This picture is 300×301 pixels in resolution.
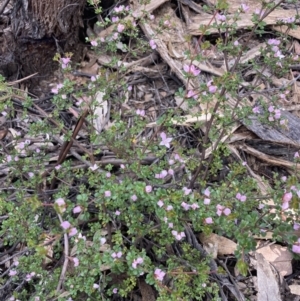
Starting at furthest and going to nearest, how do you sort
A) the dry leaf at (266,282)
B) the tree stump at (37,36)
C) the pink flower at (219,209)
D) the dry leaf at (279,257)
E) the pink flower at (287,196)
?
the tree stump at (37,36)
the dry leaf at (279,257)
the dry leaf at (266,282)
the pink flower at (219,209)
the pink flower at (287,196)

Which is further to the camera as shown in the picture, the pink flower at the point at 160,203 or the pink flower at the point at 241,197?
the pink flower at the point at 241,197

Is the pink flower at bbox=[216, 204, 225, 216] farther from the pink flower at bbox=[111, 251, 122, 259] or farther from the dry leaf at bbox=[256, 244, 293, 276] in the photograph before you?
the dry leaf at bbox=[256, 244, 293, 276]

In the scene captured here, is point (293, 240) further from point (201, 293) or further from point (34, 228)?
point (34, 228)

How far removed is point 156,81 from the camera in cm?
279

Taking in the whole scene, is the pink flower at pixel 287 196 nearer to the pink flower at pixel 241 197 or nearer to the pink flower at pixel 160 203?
the pink flower at pixel 241 197

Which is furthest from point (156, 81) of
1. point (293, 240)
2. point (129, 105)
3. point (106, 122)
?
point (293, 240)

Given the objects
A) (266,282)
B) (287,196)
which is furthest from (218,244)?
(287,196)

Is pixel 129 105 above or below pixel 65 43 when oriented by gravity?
below

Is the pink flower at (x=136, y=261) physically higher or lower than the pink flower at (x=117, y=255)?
lower

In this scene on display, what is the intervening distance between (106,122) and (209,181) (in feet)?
2.33

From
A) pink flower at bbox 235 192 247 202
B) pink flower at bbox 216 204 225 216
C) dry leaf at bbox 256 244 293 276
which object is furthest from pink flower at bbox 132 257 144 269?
dry leaf at bbox 256 244 293 276

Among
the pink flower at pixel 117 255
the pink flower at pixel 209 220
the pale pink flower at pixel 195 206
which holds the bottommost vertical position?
the pink flower at pixel 117 255

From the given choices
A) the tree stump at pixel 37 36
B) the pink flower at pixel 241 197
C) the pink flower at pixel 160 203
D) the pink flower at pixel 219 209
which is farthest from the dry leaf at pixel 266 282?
the tree stump at pixel 37 36

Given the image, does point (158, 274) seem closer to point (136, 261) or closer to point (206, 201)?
point (136, 261)
